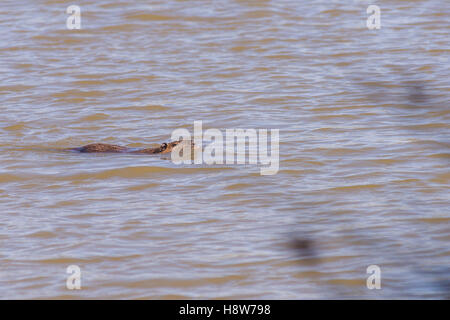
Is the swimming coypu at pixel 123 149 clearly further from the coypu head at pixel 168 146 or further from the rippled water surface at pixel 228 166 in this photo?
the rippled water surface at pixel 228 166

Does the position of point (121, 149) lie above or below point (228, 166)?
above

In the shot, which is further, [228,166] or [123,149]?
[123,149]

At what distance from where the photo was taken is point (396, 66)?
43.1 feet

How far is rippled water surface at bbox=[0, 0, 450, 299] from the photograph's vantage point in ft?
20.8

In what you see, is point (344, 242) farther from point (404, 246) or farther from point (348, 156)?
point (348, 156)

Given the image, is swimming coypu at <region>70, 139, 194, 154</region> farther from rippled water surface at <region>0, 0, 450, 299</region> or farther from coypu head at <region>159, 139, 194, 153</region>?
rippled water surface at <region>0, 0, 450, 299</region>

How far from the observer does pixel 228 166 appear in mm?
9055

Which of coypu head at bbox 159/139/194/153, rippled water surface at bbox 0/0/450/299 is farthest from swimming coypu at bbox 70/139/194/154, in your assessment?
rippled water surface at bbox 0/0/450/299

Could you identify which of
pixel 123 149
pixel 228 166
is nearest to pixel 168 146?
pixel 123 149

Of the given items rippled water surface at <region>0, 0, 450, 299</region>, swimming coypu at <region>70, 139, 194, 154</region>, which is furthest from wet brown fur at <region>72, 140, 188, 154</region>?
rippled water surface at <region>0, 0, 450, 299</region>

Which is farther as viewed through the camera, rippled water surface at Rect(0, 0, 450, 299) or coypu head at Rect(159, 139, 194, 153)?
coypu head at Rect(159, 139, 194, 153)

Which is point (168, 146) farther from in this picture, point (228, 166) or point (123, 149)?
point (228, 166)

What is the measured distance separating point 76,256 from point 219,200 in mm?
1720
